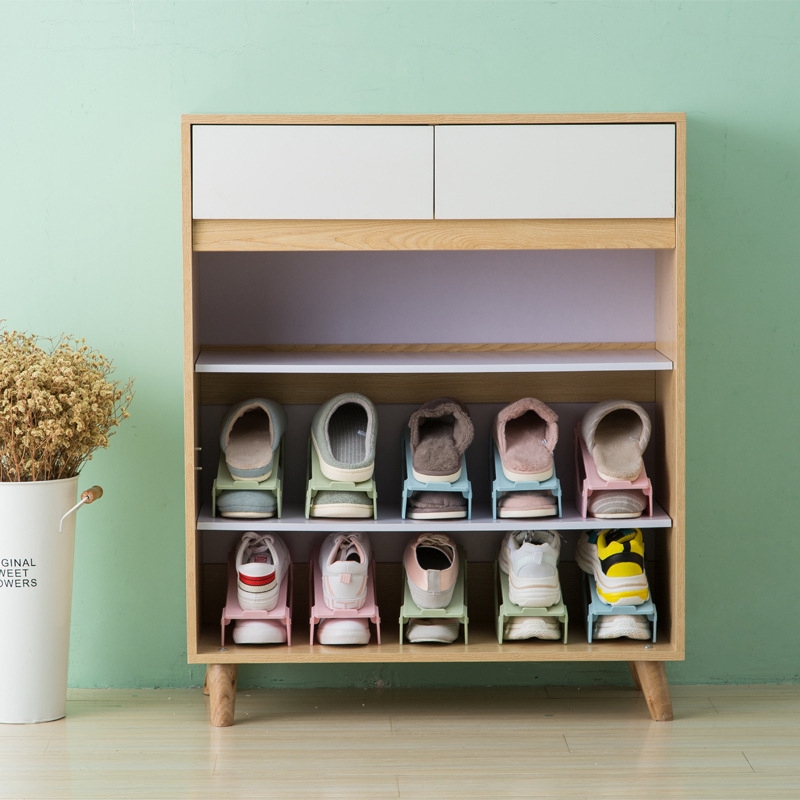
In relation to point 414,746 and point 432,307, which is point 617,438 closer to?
point 432,307

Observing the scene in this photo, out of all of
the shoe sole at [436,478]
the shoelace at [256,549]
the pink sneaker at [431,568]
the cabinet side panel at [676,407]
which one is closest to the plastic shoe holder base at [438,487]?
the shoe sole at [436,478]

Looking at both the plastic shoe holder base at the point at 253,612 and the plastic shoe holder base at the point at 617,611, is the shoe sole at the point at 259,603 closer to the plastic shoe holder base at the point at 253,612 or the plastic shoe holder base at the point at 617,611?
the plastic shoe holder base at the point at 253,612

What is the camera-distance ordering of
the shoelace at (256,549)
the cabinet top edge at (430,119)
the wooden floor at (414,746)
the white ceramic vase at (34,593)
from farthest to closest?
the shoelace at (256,549) < the white ceramic vase at (34,593) < the cabinet top edge at (430,119) < the wooden floor at (414,746)

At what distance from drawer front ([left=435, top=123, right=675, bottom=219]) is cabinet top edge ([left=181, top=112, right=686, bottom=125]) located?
12mm

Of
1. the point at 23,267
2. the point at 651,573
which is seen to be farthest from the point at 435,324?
the point at 23,267

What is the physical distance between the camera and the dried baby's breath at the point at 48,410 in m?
2.18

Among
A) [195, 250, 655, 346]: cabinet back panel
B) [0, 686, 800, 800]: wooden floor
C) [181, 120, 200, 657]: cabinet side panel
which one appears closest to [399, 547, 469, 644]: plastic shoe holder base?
[0, 686, 800, 800]: wooden floor

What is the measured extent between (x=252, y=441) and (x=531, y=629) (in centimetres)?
76

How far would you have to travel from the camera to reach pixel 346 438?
7.91ft

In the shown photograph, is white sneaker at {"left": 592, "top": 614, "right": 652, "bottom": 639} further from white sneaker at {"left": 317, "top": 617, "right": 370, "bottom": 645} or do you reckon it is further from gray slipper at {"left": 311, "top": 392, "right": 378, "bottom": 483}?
gray slipper at {"left": 311, "top": 392, "right": 378, "bottom": 483}

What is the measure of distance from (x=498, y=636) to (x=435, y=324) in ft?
2.49

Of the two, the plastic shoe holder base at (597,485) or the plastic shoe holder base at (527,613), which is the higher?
the plastic shoe holder base at (597,485)

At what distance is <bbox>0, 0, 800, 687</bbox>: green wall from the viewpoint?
246 centimetres

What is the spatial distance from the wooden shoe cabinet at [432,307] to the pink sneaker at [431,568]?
0.06 meters
